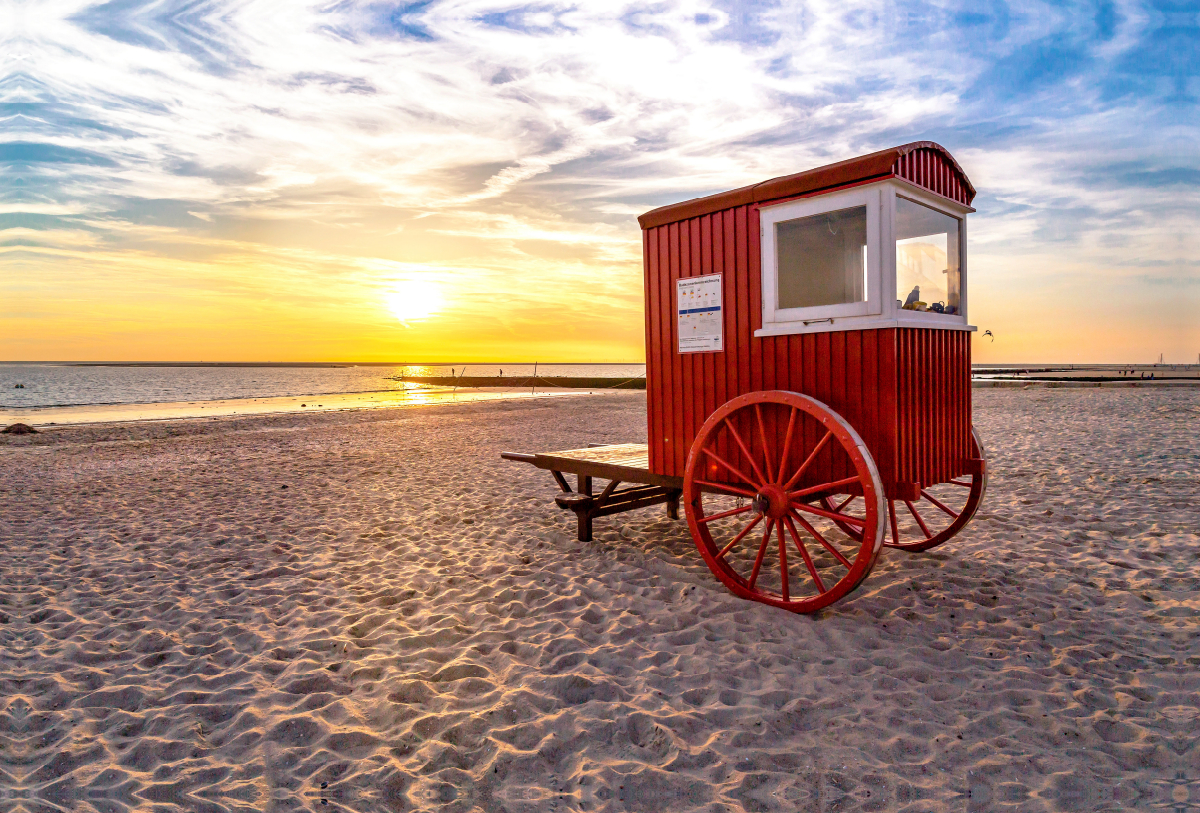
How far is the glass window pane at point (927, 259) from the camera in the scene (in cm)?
481

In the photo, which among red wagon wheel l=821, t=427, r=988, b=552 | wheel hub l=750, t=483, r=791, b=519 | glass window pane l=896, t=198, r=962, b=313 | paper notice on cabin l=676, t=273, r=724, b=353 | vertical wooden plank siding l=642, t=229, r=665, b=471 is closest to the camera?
wheel hub l=750, t=483, r=791, b=519

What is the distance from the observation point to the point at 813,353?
4.67m

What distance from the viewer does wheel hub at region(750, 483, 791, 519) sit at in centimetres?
459

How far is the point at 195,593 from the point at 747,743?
468 cm

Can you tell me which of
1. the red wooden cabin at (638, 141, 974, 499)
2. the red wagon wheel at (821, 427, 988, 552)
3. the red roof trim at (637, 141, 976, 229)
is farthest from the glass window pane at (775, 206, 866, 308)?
the red wagon wheel at (821, 427, 988, 552)

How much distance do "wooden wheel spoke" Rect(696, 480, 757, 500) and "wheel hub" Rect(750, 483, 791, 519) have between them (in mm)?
90

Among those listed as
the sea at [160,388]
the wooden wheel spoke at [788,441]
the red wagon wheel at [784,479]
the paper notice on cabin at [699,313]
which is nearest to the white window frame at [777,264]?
the paper notice on cabin at [699,313]

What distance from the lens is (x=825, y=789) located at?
2766mm

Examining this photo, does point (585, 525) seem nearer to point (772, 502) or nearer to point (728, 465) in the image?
point (728, 465)

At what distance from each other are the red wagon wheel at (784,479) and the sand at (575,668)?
337mm

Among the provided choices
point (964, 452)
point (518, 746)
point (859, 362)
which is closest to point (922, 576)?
point (964, 452)

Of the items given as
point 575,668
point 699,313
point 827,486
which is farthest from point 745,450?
point 575,668

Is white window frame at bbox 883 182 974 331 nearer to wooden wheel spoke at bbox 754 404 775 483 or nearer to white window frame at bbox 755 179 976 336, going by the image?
white window frame at bbox 755 179 976 336

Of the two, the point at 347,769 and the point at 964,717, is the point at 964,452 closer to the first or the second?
the point at 964,717
